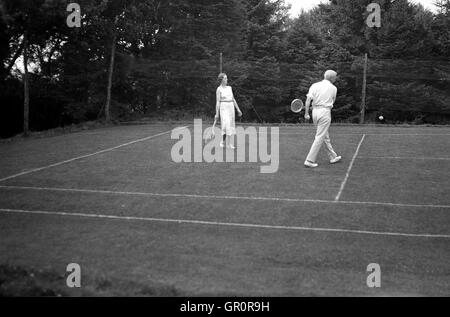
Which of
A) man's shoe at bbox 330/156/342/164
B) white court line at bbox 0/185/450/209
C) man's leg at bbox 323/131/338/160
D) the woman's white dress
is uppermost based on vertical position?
the woman's white dress

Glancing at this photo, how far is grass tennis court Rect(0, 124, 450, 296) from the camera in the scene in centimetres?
688

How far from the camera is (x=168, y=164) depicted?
13938 millimetres

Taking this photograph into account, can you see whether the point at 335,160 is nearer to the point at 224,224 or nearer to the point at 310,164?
the point at 310,164

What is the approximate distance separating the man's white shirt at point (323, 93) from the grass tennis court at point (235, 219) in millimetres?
1570

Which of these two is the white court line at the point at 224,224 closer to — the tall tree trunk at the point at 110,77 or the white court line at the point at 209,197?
the white court line at the point at 209,197

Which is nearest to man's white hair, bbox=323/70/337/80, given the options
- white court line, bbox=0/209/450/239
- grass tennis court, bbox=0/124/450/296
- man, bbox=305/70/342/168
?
man, bbox=305/70/342/168

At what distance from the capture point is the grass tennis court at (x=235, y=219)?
6.88 meters

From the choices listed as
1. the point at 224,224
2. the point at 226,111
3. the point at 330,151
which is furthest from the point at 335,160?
the point at 224,224

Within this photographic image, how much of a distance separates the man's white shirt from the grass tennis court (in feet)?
5.15

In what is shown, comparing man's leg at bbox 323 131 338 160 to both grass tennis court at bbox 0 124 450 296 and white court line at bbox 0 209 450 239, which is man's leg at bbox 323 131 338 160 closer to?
grass tennis court at bbox 0 124 450 296

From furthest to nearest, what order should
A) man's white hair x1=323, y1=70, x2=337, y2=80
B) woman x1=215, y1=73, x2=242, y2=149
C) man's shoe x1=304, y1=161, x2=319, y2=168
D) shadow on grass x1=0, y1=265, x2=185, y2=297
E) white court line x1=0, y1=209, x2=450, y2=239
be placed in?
woman x1=215, y1=73, x2=242, y2=149
man's shoe x1=304, y1=161, x2=319, y2=168
man's white hair x1=323, y1=70, x2=337, y2=80
white court line x1=0, y1=209, x2=450, y2=239
shadow on grass x1=0, y1=265, x2=185, y2=297

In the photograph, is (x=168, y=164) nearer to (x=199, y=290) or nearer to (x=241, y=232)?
(x=241, y=232)

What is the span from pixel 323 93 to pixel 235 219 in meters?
4.80
